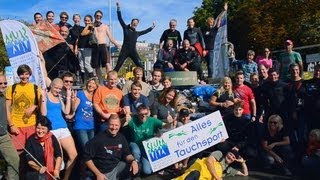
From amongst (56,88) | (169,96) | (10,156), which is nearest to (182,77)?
(169,96)

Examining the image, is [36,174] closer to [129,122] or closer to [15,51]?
[129,122]

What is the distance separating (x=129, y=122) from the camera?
25.5 feet

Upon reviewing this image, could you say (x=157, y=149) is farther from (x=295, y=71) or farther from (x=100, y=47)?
(x=100, y=47)

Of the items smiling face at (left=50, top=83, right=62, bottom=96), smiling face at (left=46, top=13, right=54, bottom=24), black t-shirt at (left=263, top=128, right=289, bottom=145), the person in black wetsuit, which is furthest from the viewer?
the person in black wetsuit

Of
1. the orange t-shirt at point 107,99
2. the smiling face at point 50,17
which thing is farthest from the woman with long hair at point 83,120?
the smiling face at point 50,17

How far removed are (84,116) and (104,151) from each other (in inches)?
35.1

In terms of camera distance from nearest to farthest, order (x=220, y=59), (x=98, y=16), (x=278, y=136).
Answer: (x=278, y=136) → (x=98, y=16) → (x=220, y=59)

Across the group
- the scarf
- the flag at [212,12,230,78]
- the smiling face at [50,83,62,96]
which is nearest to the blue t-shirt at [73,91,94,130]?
the smiling face at [50,83,62,96]

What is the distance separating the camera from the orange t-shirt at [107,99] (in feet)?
25.0

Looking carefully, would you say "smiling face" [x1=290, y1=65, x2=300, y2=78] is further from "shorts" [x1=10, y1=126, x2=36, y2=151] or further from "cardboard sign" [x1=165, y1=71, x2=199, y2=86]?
"shorts" [x1=10, y1=126, x2=36, y2=151]

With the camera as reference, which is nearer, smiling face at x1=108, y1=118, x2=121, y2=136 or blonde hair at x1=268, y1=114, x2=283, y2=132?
smiling face at x1=108, y1=118, x2=121, y2=136

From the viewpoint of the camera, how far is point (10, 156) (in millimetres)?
6820

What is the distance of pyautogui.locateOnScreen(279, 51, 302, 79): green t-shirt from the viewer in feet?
33.5

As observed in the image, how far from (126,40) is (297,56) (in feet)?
13.9
